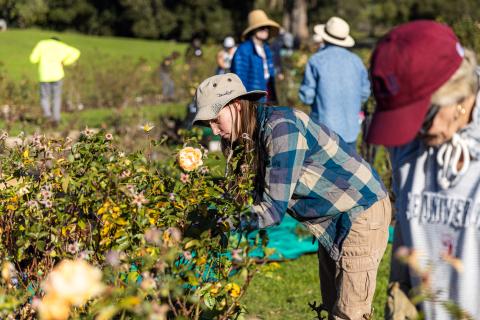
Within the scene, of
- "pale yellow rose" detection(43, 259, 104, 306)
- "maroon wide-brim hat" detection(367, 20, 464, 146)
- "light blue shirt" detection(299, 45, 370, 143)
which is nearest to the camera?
"pale yellow rose" detection(43, 259, 104, 306)

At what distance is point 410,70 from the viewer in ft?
6.10

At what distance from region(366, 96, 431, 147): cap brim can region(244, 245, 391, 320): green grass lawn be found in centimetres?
306

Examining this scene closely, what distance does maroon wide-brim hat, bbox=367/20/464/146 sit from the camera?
6.12 feet

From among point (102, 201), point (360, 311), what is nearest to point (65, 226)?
point (102, 201)

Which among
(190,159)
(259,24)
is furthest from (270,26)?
(190,159)

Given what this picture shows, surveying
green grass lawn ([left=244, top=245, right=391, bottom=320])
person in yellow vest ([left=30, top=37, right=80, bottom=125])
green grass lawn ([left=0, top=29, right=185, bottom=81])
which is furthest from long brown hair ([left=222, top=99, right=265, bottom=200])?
green grass lawn ([left=0, top=29, right=185, bottom=81])

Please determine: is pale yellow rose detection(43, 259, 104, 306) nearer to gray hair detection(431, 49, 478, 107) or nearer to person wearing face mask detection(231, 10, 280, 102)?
gray hair detection(431, 49, 478, 107)

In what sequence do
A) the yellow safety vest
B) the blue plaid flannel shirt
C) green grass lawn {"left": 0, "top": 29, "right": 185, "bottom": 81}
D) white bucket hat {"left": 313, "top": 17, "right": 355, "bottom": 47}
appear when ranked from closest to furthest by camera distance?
the blue plaid flannel shirt
white bucket hat {"left": 313, "top": 17, "right": 355, "bottom": 47}
the yellow safety vest
green grass lawn {"left": 0, "top": 29, "right": 185, "bottom": 81}

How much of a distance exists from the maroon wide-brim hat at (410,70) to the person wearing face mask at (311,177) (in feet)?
3.26

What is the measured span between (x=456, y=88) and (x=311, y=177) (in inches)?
47.4

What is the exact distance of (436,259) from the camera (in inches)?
81.0

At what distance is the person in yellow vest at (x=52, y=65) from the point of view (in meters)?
12.8

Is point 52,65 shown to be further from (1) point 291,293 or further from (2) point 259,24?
(1) point 291,293

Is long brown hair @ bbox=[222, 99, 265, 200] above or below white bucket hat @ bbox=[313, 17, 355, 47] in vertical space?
below
